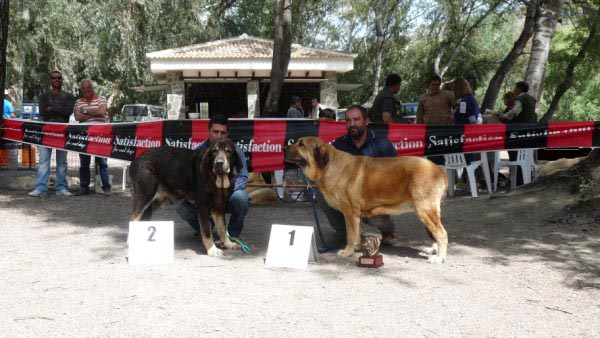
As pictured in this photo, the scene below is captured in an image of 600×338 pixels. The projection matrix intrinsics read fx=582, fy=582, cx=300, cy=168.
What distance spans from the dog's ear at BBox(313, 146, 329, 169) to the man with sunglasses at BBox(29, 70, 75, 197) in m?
6.38

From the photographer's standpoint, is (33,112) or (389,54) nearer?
(33,112)

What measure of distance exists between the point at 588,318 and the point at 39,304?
3.88 metres

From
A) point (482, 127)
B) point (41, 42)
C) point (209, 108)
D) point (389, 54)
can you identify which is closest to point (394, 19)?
point (389, 54)

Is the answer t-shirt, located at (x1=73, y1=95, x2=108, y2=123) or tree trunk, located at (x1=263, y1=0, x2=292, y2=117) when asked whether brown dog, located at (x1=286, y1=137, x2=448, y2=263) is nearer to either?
t-shirt, located at (x1=73, y1=95, x2=108, y2=123)

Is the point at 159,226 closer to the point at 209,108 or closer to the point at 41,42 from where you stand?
the point at 209,108

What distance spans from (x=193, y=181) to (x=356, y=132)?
69.7 inches

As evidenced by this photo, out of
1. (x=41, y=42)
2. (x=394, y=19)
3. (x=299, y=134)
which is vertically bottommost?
(x=299, y=134)

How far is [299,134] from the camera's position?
964 cm

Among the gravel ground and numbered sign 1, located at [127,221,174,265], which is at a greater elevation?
numbered sign 1, located at [127,221,174,265]

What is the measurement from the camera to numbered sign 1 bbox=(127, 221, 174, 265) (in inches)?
214

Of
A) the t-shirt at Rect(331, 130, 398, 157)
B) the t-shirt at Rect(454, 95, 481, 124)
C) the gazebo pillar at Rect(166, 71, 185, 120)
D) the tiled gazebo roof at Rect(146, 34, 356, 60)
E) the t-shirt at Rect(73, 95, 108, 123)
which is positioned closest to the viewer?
the t-shirt at Rect(331, 130, 398, 157)

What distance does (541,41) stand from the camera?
11.3m

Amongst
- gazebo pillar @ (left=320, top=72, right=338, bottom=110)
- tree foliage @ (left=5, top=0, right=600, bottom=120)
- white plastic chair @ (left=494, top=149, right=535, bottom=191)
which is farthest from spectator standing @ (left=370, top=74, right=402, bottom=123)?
gazebo pillar @ (left=320, top=72, right=338, bottom=110)

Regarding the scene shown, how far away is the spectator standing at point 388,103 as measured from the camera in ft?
32.4
